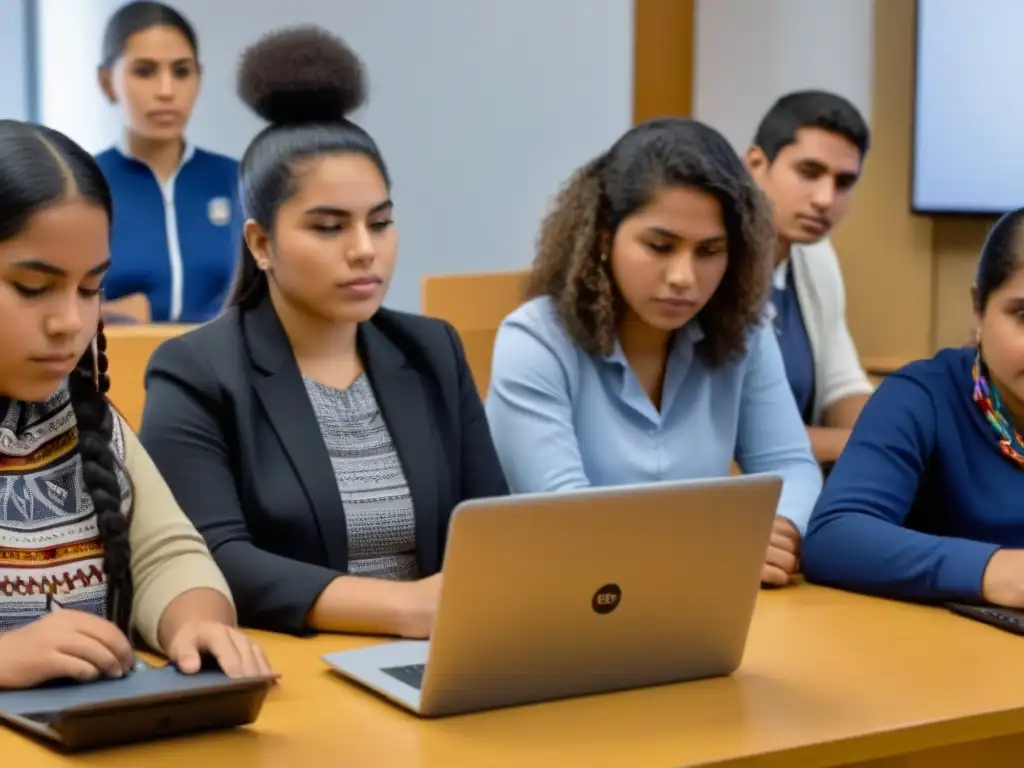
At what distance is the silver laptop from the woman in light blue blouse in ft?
2.07

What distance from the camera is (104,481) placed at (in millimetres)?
1475

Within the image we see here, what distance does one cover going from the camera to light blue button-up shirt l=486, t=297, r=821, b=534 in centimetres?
207

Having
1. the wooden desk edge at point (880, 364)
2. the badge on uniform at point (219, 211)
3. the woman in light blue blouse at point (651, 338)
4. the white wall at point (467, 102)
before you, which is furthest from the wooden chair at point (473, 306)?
the wooden desk edge at point (880, 364)

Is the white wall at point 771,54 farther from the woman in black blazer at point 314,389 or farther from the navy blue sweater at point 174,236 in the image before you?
the woman in black blazer at point 314,389

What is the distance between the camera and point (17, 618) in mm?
1437

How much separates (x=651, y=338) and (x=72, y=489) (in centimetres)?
95

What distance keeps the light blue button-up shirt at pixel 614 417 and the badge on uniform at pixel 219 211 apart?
154cm

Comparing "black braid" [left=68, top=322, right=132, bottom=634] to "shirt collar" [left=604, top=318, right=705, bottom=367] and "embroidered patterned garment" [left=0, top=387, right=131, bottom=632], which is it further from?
"shirt collar" [left=604, top=318, right=705, bottom=367]

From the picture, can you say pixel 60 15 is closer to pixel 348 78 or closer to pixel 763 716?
pixel 348 78

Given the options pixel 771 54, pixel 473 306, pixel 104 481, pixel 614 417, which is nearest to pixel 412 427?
pixel 614 417

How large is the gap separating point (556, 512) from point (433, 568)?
65 centimetres

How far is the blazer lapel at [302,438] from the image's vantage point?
177 cm

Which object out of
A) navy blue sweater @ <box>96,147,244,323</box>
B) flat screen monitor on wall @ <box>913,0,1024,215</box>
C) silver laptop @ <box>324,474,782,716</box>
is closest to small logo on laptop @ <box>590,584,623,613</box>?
silver laptop @ <box>324,474,782,716</box>

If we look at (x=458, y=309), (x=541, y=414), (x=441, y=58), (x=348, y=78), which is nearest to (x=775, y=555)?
(x=541, y=414)
